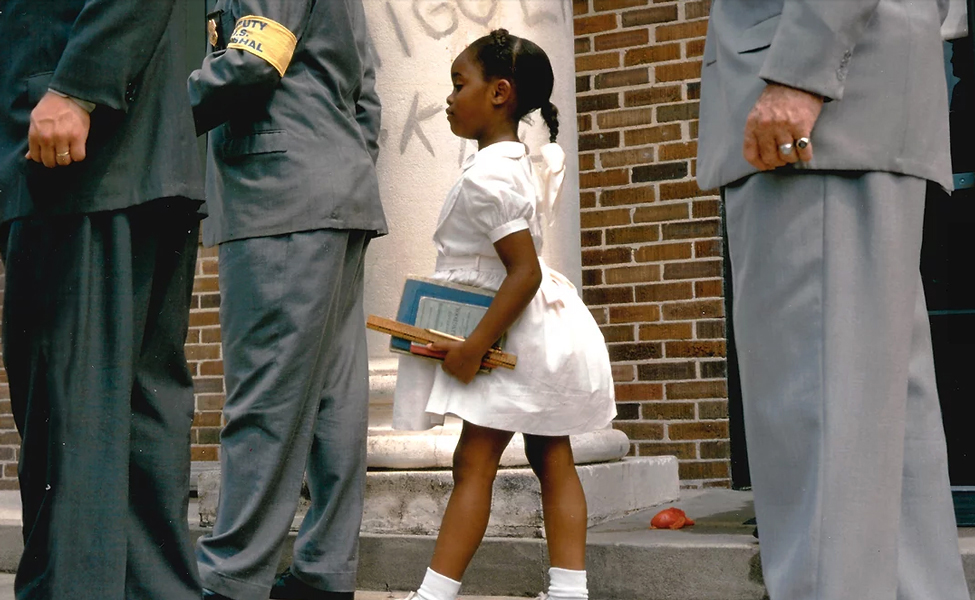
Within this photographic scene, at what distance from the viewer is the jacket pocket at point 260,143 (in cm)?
318

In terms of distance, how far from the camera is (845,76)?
2010 millimetres

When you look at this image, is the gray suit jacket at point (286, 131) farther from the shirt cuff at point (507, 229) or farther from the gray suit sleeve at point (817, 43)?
the gray suit sleeve at point (817, 43)

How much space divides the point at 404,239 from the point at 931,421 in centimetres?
235

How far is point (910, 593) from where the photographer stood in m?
2.06

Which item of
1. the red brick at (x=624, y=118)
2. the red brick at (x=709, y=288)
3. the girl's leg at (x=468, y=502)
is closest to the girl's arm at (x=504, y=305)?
the girl's leg at (x=468, y=502)

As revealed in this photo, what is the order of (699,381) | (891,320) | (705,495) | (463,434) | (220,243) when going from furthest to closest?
(699,381) → (705,495) → (220,243) → (463,434) → (891,320)

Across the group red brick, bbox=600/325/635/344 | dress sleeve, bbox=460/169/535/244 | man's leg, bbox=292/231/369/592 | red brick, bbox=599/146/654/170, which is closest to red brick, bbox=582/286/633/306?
red brick, bbox=600/325/635/344

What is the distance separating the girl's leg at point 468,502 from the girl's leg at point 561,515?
4.8 inches

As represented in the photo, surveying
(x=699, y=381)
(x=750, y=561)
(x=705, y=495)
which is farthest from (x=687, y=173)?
(x=750, y=561)

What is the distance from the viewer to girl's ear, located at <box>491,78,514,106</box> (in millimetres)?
3127

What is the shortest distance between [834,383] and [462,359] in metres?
1.11

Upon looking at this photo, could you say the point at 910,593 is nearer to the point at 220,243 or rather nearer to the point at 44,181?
the point at 44,181

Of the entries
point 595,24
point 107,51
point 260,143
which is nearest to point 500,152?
point 260,143

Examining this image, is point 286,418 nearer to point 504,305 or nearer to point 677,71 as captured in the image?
point 504,305
